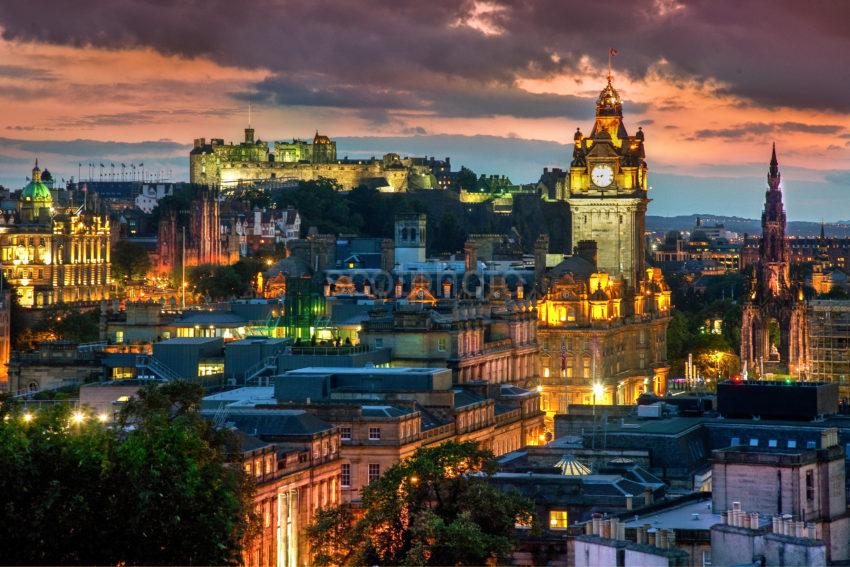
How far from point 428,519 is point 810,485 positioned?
13.5m

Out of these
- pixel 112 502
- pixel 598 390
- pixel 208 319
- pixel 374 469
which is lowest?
pixel 598 390

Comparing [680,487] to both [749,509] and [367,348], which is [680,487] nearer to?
[749,509]

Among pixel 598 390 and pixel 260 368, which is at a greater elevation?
pixel 260 368

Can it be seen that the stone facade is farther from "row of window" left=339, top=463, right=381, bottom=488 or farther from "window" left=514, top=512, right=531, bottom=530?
"row of window" left=339, top=463, right=381, bottom=488

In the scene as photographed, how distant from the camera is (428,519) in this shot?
91.1 m

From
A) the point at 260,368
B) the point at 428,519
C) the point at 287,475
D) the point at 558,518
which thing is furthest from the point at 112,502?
the point at 260,368

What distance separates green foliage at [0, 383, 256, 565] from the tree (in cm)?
583

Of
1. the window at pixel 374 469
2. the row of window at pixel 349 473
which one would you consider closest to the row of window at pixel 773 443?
the row of window at pixel 349 473

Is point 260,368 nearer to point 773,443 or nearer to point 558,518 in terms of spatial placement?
point 773,443

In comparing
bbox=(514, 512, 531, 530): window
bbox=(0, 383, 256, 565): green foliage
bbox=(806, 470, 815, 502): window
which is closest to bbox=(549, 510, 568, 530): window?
bbox=(514, 512, 531, 530): window

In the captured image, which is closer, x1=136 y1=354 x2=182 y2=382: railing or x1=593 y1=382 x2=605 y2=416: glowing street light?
x1=136 y1=354 x2=182 y2=382: railing

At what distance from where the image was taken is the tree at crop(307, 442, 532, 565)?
89750 millimetres

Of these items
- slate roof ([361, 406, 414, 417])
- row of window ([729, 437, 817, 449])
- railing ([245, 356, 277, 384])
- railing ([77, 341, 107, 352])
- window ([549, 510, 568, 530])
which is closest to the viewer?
window ([549, 510, 568, 530])

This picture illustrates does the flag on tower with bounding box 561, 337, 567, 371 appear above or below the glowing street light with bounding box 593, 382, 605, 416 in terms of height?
above
